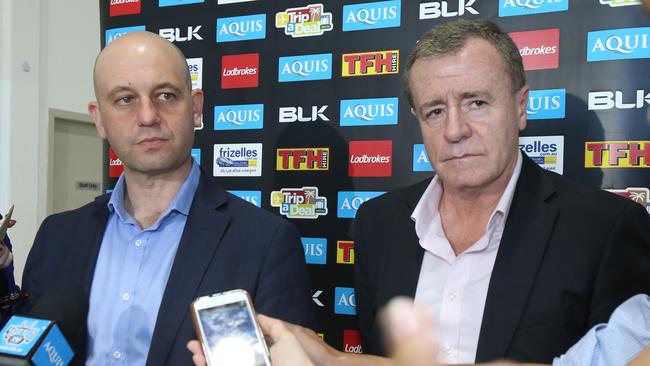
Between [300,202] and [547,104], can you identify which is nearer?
[547,104]

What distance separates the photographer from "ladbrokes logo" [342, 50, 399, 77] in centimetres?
228

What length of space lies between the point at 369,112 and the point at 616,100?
0.92m

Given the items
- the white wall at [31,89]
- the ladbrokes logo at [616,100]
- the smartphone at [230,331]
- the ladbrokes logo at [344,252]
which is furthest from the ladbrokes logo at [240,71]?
the white wall at [31,89]

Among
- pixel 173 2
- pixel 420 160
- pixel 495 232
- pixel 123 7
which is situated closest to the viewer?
pixel 495 232

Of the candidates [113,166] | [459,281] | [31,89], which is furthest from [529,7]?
[31,89]

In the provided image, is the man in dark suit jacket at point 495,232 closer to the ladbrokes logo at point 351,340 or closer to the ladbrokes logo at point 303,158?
the ladbrokes logo at point 351,340

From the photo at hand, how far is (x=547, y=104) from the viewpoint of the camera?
2053 mm

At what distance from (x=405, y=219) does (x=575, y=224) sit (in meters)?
0.47

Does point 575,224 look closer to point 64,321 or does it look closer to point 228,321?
point 228,321

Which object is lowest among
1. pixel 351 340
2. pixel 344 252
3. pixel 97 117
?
pixel 351 340

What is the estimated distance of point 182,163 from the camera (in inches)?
62.7

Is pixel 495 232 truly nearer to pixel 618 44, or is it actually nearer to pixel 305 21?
pixel 618 44

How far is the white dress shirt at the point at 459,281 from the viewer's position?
4.62 feet

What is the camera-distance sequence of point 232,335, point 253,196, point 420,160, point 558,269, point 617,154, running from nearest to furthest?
point 232,335, point 558,269, point 617,154, point 420,160, point 253,196
